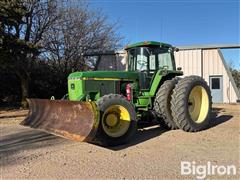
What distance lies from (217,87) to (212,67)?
1294mm

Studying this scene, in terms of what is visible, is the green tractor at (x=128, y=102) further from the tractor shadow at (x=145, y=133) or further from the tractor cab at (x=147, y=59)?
the tractor shadow at (x=145, y=133)

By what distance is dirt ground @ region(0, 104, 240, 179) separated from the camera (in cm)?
566

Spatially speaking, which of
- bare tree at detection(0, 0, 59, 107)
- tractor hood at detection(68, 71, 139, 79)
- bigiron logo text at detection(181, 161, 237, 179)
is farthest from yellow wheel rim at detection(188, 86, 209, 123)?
bare tree at detection(0, 0, 59, 107)

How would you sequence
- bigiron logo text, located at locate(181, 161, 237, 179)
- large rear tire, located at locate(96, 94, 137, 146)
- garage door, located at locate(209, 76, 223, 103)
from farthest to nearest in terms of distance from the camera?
1. garage door, located at locate(209, 76, 223, 103)
2. large rear tire, located at locate(96, 94, 137, 146)
3. bigiron logo text, located at locate(181, 161, 237, 179)

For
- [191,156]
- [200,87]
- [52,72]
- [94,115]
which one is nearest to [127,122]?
[94,115]

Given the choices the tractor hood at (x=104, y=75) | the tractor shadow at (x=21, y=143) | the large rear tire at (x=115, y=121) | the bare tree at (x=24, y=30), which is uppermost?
the bare tree at (x=24, y=30)

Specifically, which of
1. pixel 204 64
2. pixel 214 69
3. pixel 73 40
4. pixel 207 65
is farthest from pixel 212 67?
pixel 73 40

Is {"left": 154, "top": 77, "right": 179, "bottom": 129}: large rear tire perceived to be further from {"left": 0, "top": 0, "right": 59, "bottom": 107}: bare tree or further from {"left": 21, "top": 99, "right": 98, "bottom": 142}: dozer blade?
{"left": 0, "top": 0, "right": 59, "bottom": 107}: bare tree

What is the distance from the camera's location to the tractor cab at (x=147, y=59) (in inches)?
389

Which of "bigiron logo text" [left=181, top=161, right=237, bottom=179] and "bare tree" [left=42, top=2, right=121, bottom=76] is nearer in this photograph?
"bigiron logo text" [left=181, top=161, right=237, bottom=179]

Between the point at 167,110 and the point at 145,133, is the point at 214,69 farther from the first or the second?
the point at 145,133

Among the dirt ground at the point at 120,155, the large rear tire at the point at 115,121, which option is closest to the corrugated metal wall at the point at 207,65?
→ the dirt ground at the point at 120,155

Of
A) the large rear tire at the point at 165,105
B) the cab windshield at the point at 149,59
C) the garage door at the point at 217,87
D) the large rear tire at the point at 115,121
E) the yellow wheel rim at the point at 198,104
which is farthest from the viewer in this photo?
the garage door at the point at 217,87

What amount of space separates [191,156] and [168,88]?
2986 mm
